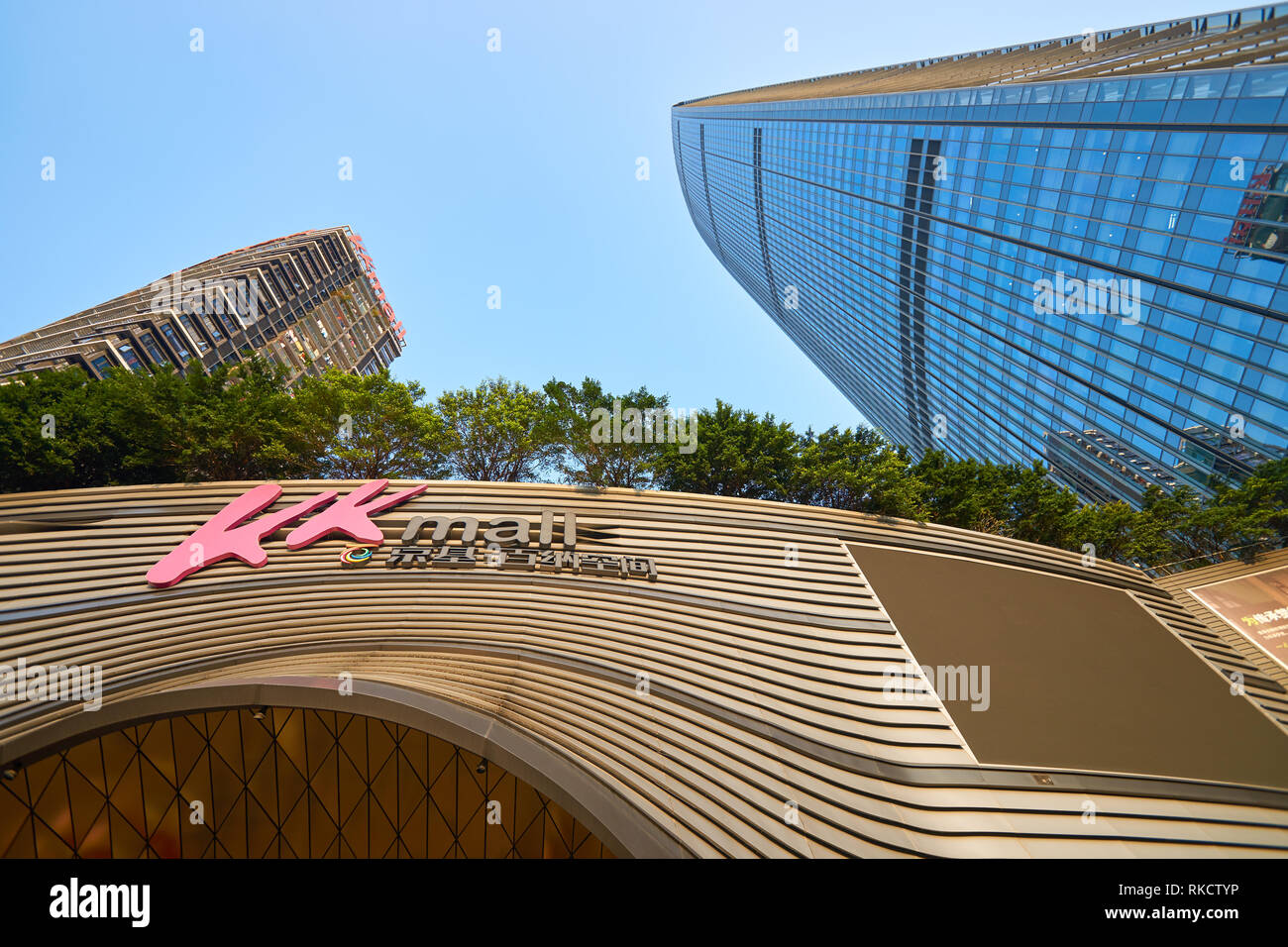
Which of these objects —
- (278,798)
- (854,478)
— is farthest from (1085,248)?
(278,798)

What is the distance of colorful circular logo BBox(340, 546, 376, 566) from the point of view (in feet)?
Result: 38.0

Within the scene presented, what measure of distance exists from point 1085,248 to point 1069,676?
2831cm

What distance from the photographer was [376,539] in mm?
12117

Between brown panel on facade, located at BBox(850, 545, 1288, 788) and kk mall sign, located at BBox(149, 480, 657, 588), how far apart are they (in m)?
7.10

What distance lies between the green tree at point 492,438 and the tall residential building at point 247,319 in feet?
41.9

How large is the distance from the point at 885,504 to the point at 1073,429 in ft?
79.9

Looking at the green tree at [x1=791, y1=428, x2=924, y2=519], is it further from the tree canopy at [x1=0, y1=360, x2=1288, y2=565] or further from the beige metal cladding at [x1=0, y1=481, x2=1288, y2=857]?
the beige metal cladding at [x1=0, y1=481, x2=1288, y2=857]

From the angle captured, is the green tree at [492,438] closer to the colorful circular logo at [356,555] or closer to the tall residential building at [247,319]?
the colorful circular logo at [356,555]

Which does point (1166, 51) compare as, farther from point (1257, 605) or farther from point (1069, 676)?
point (1069, 676)

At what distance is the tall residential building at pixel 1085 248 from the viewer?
2038 centimetres

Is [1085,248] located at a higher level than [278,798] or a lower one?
higher

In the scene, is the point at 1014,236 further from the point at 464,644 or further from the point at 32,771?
the point at 32,771

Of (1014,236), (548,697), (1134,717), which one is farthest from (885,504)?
(1014,236)

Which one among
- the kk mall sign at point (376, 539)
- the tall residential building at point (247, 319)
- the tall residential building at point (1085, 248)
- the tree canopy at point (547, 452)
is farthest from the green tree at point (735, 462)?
the tall residential building at point (247, 319)
